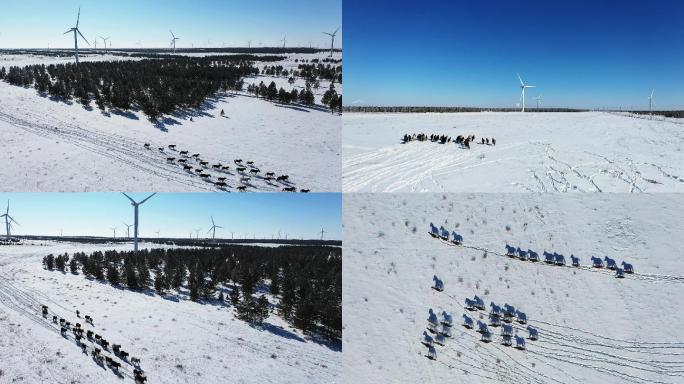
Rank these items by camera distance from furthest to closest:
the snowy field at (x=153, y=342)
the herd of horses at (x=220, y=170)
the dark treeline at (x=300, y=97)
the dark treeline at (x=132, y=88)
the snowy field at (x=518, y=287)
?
the dark treeline at (x=300, y=97) → the dark treeline at (x=132, y=88) → the herd of horses at (x=220, y=170) → the snowy field at (x=518, y=287) → the snowy field at (x=153, y=342)

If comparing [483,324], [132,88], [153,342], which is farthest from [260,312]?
[132,88]

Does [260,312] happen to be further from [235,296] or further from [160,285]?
[160,285]

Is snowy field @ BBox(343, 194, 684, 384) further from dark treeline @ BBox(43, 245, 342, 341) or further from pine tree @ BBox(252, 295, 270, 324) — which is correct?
pine tree @ BBox(252, 295, 270, 324)

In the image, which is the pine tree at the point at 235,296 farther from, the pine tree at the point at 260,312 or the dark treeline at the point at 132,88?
the dark treeline at the point at 132,88

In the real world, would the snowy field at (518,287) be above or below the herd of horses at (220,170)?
below

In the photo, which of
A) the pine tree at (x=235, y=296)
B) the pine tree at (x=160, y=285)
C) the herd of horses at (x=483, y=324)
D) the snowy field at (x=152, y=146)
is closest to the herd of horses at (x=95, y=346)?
the snowy field at (x=152, y=146)
